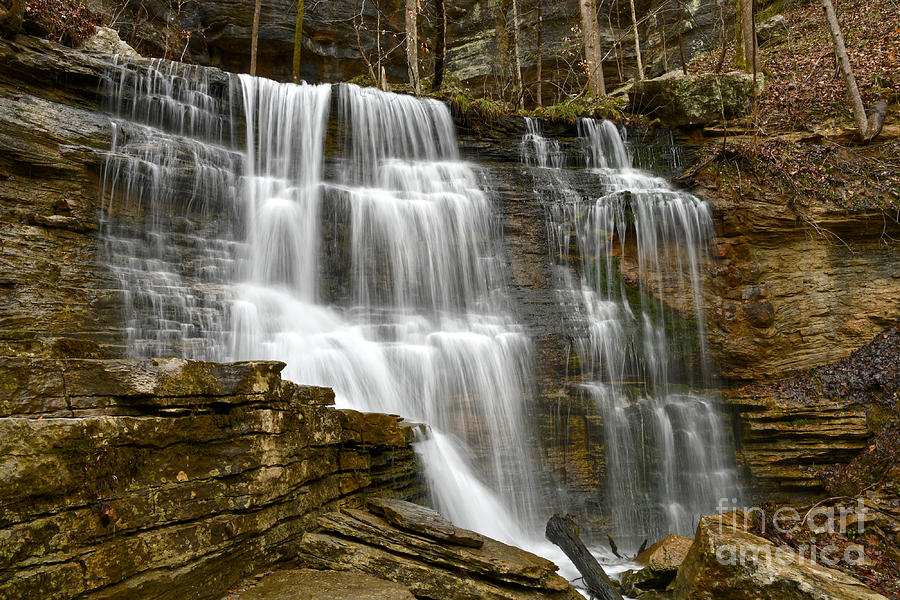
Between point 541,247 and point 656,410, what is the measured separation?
3.84 metres

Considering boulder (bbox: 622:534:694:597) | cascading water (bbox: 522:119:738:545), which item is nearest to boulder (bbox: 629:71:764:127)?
cascading water (bbox: 522:119:738:545)

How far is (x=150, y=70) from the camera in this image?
34.0ft

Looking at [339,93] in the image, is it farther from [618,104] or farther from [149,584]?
[149,584]

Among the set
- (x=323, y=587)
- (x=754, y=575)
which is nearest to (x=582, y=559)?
(x=754, y=575)

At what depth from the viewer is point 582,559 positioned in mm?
6074

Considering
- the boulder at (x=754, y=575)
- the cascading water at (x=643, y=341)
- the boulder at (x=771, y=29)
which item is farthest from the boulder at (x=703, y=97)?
the boulder at (x=754, y=575)

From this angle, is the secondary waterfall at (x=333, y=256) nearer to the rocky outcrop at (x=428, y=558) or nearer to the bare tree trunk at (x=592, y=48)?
the rocky outcrop at (x=428, y=558)

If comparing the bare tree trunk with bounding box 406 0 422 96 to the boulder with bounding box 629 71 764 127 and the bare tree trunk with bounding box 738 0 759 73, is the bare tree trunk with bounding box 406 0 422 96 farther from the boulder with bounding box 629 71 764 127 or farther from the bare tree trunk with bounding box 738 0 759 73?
the bare tree trunk with bounding box 738 0 759 73

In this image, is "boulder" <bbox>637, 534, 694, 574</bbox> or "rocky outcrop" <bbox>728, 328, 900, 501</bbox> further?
"rocky outcrop" <bbox>728, 328, 900, 501</bbox>

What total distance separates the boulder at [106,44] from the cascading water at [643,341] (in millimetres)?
9523

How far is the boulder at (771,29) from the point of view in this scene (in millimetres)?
18844

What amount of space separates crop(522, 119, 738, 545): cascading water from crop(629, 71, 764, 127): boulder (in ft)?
7.71
